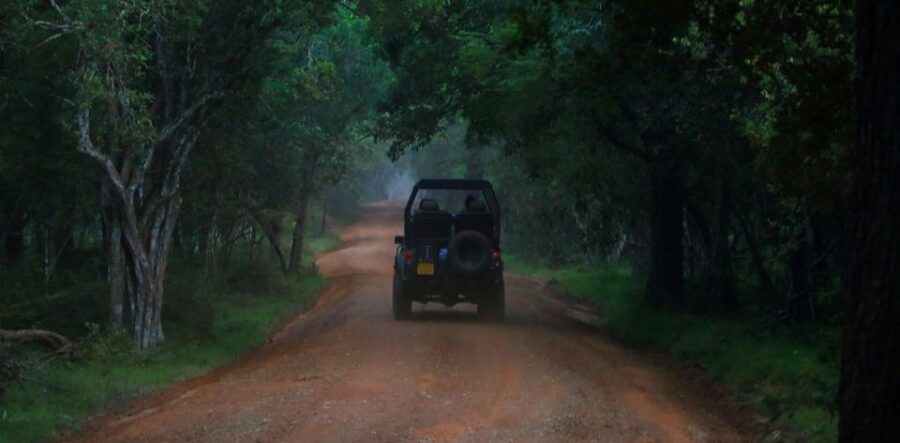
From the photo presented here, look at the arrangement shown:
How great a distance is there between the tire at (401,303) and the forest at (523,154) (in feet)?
9.69

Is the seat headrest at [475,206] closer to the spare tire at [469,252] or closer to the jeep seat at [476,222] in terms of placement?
the jeep seat at [476,222]

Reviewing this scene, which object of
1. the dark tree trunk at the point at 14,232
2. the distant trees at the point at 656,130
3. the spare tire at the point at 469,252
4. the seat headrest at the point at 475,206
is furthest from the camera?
the dark tree trunk at the point at 14,232

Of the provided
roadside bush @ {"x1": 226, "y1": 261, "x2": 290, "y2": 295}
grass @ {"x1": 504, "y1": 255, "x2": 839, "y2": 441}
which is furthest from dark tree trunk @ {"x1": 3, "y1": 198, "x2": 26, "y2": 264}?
grass @ {"x1": 504, "y1": 255, "x2": 839, "y2": 441}

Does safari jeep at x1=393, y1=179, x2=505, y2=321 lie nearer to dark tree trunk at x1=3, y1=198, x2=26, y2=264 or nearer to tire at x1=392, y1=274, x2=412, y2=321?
tire at x1=392, y1=274, x2=412, y2=321

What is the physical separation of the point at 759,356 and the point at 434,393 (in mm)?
5272

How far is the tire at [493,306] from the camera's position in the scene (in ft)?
74.1

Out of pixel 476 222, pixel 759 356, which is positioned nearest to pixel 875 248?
pixel 759 356

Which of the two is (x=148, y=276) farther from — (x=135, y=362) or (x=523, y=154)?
(x=523, y=154)

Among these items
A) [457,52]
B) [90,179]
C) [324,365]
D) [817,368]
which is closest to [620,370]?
[817,368]

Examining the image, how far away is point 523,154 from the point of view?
1027 inches

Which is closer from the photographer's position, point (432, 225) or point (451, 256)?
point (451, 256)

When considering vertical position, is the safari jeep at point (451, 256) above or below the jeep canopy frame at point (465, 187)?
below

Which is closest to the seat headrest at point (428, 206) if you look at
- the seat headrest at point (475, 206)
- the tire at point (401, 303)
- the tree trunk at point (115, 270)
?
the seat headrest at point (475, 206)

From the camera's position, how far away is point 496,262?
72.2 feet
